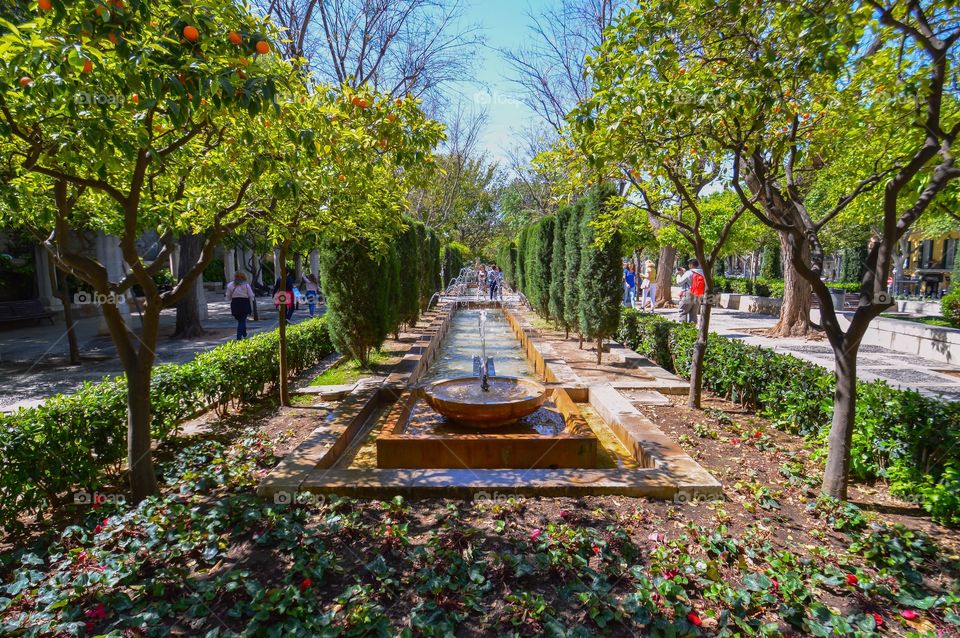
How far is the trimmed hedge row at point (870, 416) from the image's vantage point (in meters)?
3.41

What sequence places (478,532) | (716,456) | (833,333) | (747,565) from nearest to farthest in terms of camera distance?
1. (747,565)
2. (478,532)
3. (833,333)
4. (716,456)

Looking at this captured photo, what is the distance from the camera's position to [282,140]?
3.95 meters

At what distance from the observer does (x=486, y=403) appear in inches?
188

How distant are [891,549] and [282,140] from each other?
5012 millimetres

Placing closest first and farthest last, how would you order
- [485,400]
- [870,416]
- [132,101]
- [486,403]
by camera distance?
[132,101], [870,416], [486,403], [485,400]

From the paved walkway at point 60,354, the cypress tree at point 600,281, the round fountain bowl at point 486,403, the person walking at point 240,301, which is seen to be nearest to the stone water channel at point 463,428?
the round fountain bowl at point 486,403

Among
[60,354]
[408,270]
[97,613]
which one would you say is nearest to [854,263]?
[408,270]

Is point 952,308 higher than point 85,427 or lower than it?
higher

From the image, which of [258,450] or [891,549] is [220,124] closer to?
[258,450]

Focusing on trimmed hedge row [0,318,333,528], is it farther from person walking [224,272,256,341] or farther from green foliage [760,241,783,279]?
green foliage [760,241,783,279]

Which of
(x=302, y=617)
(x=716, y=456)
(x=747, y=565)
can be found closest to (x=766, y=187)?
(x=716, y=456)

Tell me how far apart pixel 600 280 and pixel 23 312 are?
16.4 m

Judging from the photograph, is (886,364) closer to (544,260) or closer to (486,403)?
(544,260)

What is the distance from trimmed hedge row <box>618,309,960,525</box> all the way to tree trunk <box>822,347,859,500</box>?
1.49 feet
